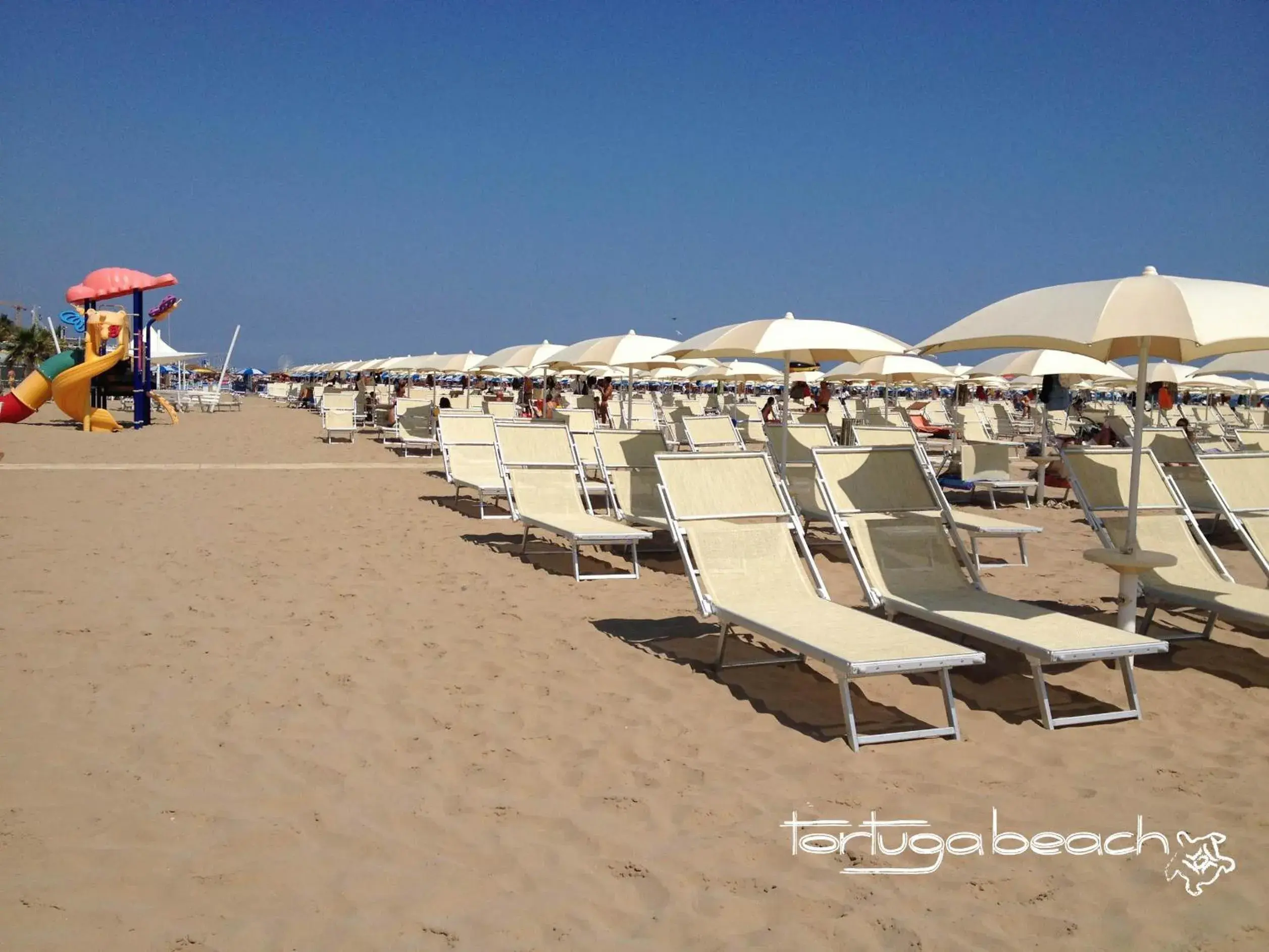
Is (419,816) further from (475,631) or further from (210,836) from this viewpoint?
(475,631)

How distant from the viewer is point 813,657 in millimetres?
3654

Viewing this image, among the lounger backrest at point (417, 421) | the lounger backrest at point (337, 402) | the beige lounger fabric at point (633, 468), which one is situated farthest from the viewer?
the lounger backrest at point (337, 402)

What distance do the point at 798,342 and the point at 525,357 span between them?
7.48 meters

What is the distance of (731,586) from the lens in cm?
466

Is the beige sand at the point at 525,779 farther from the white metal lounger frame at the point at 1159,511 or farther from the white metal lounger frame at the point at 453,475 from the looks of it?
the white metal lounger frame at the point at 453,475

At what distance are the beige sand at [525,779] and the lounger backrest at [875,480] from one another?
0.95 metres

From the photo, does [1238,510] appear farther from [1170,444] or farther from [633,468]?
[633,468]

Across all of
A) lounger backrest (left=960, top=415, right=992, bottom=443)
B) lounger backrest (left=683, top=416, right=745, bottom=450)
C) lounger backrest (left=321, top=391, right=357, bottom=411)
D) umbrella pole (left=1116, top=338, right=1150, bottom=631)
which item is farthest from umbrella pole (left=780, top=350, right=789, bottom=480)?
lounger backrest (left=321, top=391, right=357, bottom=411)

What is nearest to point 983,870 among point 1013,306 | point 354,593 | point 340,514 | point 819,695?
point 819,695

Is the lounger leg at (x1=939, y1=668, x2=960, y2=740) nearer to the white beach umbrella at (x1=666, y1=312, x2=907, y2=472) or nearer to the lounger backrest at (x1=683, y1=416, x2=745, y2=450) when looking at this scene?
the white beach umbrella at (x1=666, y1=312, x2=907, y2=472)

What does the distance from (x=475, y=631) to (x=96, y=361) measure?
16.9 meters

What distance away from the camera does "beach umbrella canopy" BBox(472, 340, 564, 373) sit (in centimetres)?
1366

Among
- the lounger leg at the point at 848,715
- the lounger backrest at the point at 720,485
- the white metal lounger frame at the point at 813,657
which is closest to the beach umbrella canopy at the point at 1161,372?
the lounger backrest at the point at 720,485

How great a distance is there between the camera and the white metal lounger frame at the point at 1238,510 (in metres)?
5.19
